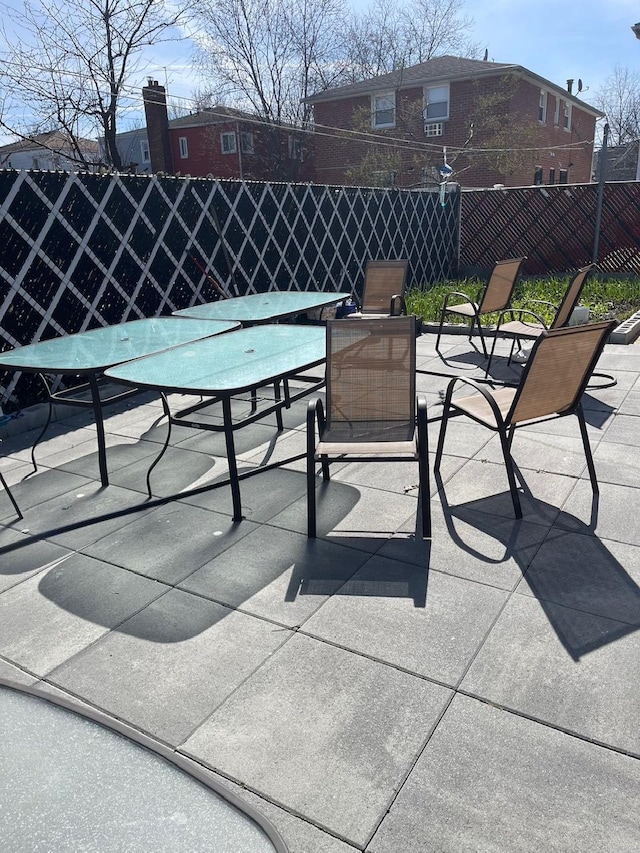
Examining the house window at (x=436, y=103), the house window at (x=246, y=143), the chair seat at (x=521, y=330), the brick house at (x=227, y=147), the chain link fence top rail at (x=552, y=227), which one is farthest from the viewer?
the house window at (x=246, y=143)

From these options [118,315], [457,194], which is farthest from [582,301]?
[118,315]

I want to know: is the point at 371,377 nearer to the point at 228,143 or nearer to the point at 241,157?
the point at 241,157

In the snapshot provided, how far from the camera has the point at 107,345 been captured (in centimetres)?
407

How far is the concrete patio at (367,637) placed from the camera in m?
1.69

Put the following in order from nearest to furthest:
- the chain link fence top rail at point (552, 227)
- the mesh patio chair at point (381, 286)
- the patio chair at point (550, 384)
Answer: the patio chair at point (550, 384), the mesh patio chair at point (381, 286), the chain link fence top rail at point (552, 227)

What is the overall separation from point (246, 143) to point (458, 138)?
9.39 meters

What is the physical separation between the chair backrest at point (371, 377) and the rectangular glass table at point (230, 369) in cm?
23

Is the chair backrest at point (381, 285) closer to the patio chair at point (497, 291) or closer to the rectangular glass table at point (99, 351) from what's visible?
the patio chair at point (497, 291)

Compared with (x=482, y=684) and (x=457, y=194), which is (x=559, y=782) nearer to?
(x=482, y=684)

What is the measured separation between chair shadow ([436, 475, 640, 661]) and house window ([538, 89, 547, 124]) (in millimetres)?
23755

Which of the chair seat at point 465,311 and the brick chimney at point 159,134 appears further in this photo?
the brick chimney at point 159,134

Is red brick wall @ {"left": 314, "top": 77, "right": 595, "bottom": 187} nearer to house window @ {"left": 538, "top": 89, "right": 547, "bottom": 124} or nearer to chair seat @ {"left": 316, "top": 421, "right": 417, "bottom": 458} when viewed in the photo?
house window @ {"left": 538, "top": 89, "right": 547, "bottom": 124}

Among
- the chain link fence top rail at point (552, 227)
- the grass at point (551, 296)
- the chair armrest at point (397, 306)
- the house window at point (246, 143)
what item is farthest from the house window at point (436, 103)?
the chair armrest at point (397, 306)

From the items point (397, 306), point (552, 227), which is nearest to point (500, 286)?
point (397, 306)
